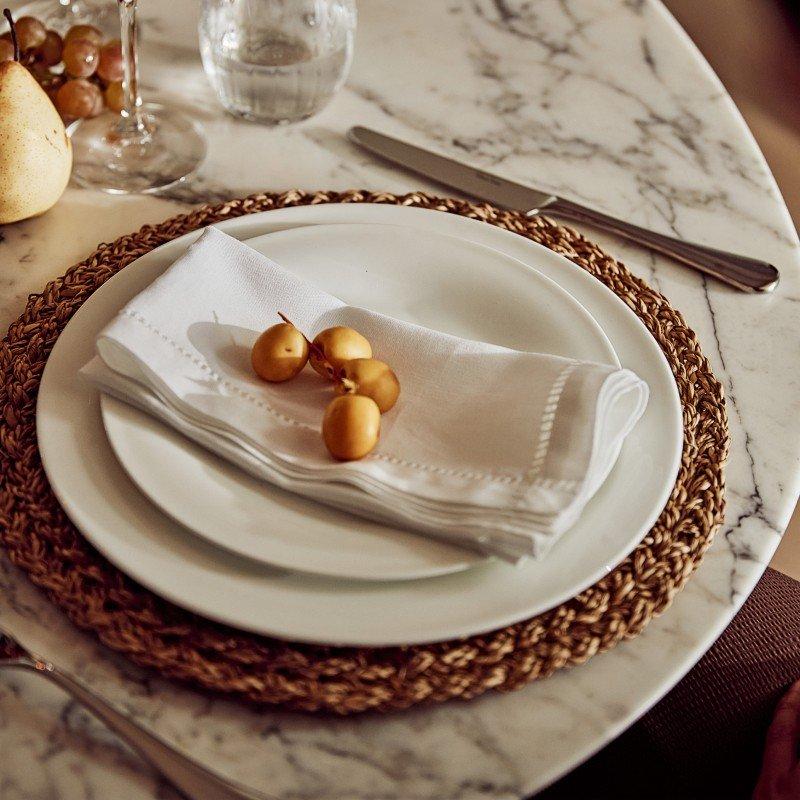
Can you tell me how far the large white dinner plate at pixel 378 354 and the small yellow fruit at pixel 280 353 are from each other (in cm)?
5

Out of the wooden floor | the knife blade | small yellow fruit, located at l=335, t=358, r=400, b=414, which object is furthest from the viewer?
the wooden floor

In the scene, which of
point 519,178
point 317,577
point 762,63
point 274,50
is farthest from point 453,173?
point 762,63

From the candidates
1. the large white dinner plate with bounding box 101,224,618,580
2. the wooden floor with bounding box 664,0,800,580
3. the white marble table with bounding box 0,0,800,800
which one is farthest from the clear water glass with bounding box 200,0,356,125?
the wooden floor with bounding box 664,0,800,580

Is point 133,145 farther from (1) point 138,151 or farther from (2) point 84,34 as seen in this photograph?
(2) point 84,34

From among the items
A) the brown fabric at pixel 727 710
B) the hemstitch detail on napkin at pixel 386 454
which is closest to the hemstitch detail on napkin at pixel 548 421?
the hemstitch detail on napkin at pixel 386 454

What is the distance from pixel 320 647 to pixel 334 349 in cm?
19

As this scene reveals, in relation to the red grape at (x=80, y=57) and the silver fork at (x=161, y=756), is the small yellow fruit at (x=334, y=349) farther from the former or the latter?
the red grape at (x=80, y=57)

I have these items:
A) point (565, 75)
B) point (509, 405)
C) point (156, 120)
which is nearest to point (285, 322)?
point (509, 405)

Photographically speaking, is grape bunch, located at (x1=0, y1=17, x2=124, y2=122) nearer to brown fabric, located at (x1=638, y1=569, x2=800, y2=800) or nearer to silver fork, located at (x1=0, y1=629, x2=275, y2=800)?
silver fork, located at (x1=0, y1=629, x2=275, y2=800)

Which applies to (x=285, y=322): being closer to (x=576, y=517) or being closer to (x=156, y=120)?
(x=576, y=517)

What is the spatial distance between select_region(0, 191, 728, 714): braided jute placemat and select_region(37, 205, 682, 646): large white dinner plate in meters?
0.02

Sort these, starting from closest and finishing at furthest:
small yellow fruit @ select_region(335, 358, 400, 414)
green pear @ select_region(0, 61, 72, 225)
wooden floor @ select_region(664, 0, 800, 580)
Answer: small yellow fruit @ select_region(335, 358, 400, 414) < green pear @ select_region(0, 61, 72, 225) < wooden floor @ select_region(664, 0, 800, 580)

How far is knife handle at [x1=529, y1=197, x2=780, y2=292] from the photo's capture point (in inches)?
31.4

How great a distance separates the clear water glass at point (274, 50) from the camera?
886 millimetres
